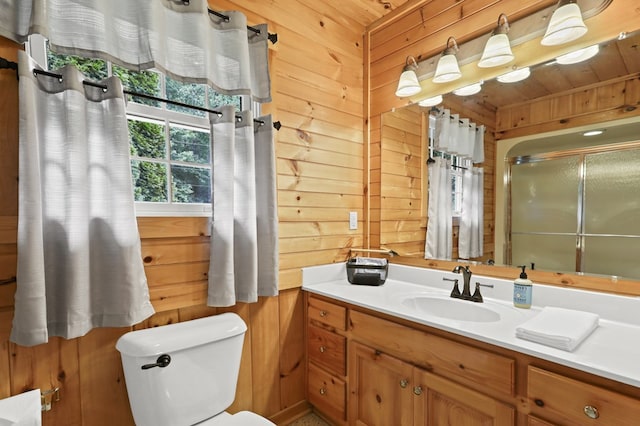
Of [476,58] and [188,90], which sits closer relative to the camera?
[188,90]

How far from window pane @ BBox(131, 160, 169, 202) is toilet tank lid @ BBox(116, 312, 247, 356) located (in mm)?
581

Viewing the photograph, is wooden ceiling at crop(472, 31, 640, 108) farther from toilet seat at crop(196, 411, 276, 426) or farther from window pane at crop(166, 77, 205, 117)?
toilet seat at crop(196, 411, 276, 426)

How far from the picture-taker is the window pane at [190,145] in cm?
152

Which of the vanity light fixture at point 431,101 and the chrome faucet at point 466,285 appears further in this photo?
the vanity light fixture at point 431,101

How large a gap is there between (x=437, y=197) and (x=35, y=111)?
1933 mm

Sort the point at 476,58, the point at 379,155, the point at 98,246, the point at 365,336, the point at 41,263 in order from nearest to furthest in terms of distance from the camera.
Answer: the point at 41,263 < the point at 98,246 < the point at 365,336 < the point at 476,58 < the point at 379,155

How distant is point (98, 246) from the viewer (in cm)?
122

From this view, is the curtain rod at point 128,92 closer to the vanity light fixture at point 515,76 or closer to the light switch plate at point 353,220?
the light switch plate at point 353,220

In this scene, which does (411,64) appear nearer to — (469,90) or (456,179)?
(469,90)

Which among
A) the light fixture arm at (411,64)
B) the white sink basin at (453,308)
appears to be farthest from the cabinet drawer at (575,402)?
the light fixture arm at (411,64)

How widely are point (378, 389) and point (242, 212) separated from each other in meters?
1.08

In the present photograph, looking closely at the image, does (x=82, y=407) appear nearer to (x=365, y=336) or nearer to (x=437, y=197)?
(x=365, y=336)

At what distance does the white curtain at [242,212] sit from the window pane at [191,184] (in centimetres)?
12

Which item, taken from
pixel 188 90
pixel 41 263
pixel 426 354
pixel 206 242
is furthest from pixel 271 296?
pixel 188 90
